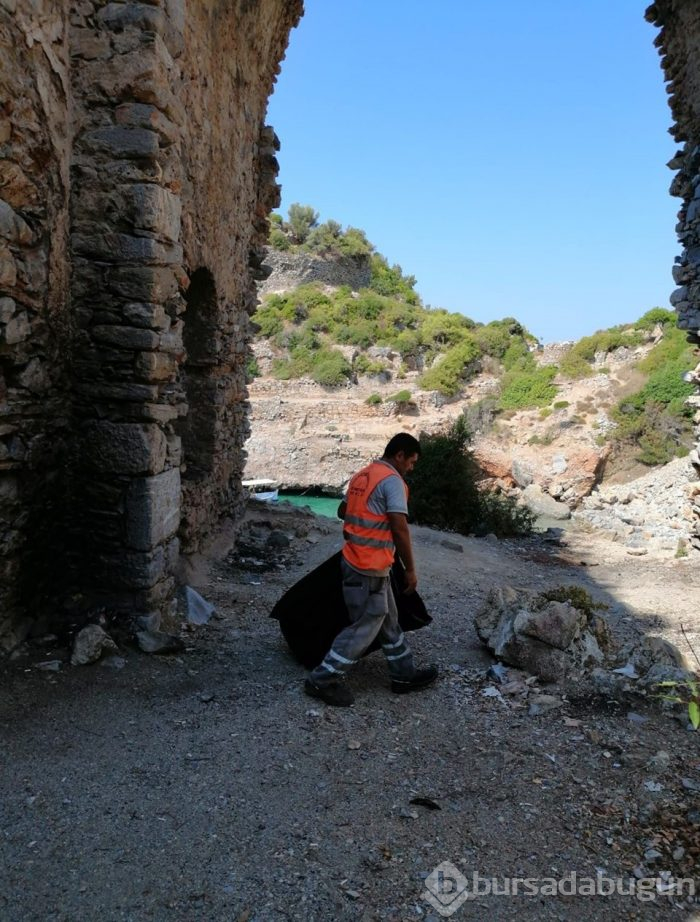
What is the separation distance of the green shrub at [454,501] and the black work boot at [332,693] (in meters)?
8.61

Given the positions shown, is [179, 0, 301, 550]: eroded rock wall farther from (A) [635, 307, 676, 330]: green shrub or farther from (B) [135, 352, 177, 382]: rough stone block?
(A) [635, 307, 676, 330]: green shrub

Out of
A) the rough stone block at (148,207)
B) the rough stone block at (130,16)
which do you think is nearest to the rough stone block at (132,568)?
the rough stone block at (148,207)

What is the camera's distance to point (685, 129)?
909 centimetres

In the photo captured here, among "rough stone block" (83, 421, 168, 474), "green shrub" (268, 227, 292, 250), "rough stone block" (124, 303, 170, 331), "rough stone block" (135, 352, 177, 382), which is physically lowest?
"rough stone block" (83, 421, 168, 474)

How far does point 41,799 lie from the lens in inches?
Result: 111

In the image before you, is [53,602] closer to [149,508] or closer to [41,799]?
[149,508]

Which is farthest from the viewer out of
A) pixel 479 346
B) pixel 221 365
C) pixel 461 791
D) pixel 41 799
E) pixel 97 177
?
pixel 479 346

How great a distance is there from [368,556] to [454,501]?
919 cm

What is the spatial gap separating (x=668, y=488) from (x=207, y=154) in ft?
44.5

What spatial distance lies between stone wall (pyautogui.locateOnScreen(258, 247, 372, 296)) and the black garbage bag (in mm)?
33464

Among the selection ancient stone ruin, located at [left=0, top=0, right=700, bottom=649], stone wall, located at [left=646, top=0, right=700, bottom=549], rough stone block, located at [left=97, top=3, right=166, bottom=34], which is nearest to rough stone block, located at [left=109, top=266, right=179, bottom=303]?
ancient stone ruin, located at [left=0, top=0, right=700, bottom=649]

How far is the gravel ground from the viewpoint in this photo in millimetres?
2395

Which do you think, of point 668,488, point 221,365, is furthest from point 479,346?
point 221,365

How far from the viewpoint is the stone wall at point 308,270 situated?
37.2 meters
